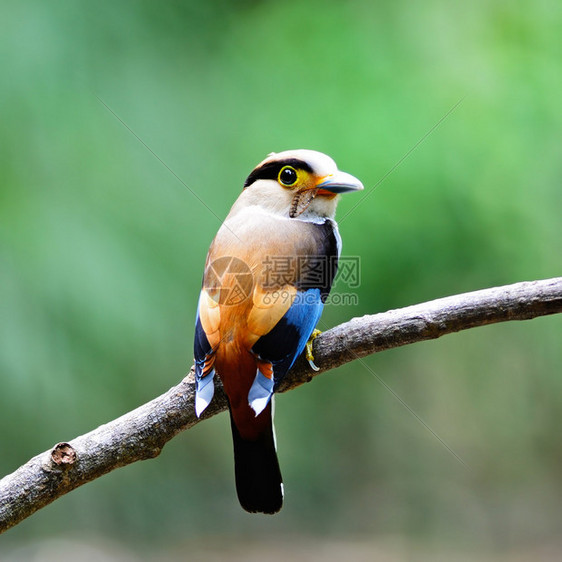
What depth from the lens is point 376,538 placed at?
4.11m

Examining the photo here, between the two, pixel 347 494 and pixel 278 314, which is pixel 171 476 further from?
pixel 278 314

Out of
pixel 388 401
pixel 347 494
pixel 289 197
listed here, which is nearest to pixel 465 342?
pixel 388 401

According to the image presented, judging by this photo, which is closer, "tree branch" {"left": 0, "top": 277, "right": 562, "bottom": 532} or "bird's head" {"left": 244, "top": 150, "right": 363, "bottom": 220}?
"tree branch" {"left": 0, "top": 277, "right": 562, "bottom": 532}

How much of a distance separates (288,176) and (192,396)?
0.70 meters

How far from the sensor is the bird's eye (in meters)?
2.07

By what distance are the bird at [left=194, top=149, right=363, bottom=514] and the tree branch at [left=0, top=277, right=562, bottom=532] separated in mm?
94

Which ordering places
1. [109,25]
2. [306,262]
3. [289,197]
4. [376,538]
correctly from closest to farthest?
[306,262]
[289,197]
[109,25]
[376,538]

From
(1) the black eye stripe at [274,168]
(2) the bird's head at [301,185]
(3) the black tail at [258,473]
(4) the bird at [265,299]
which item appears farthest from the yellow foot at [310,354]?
(1) the black eye stripe at [274,168]

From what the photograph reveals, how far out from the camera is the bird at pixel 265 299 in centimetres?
167

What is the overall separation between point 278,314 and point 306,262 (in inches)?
8.1

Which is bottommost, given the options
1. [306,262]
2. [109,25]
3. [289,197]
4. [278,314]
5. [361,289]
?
[278,314]

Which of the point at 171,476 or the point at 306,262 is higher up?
the point at 171,476

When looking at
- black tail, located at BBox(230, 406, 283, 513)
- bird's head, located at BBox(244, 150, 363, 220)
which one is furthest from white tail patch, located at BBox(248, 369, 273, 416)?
bird's head, located at BBox(244, 150, 363, 220)

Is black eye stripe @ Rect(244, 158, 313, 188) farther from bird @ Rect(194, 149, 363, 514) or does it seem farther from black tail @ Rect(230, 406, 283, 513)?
black tail @ Rect(230, 406, 283, 513)
